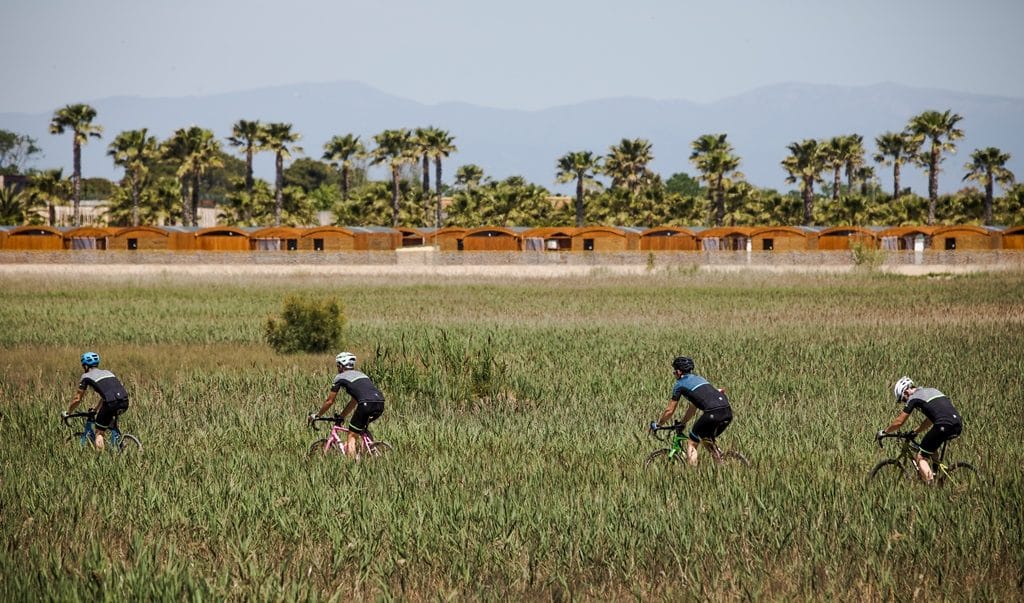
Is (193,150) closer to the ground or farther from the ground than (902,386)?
farther from the ground

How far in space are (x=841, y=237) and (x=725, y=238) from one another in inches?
326

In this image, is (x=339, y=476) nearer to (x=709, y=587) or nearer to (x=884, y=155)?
(x=709, y=587)

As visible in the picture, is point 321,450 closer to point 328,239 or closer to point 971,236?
point 328,239

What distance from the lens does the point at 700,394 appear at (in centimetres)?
1384

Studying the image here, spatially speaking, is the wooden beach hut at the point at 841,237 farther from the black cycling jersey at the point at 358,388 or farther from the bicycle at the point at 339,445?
the black cycling jersey at the point at 358,388

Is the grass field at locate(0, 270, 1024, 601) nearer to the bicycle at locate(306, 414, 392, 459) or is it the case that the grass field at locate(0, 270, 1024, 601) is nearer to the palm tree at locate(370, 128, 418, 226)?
the bicycle at locate(306, 414, 392, 459)

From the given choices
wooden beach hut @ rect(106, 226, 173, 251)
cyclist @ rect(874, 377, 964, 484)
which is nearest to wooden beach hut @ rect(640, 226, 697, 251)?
wooden beach hut @ rect(106, 226, 173, 251)

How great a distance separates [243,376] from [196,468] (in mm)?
10018

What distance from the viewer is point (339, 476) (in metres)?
14.1

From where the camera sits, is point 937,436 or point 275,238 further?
point 275,238

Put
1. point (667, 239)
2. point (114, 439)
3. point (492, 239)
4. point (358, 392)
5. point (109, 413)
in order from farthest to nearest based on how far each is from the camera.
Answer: point (492, 239) → point (667, 239) → point (114, 439) → point (109, 413) → point (358, 392)

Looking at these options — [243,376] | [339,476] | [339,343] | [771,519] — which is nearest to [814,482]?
[771,519]

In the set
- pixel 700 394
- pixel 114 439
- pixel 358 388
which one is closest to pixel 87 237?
pixel 114 439

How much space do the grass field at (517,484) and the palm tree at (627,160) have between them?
89.8 m
